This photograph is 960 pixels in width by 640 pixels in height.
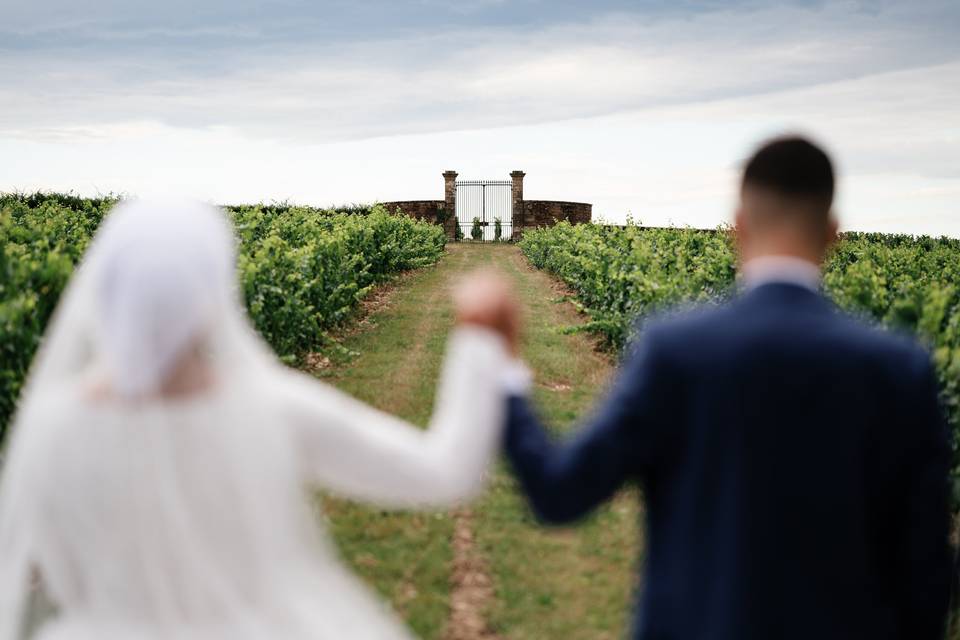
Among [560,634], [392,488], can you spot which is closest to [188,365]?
[392,488]

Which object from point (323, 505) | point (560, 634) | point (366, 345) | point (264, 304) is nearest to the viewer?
point (560, 634)

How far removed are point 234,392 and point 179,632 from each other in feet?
1.91

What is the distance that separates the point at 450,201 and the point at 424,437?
1876 inches

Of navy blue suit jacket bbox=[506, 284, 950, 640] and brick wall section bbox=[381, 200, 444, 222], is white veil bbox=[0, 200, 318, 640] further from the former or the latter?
brick wall section bbox=[381, 200, 444, 222]

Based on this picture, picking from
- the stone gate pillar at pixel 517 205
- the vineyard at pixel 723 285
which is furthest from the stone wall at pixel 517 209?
the vineyard at pixel 723 285

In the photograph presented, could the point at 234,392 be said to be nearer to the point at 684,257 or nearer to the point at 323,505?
the point at 323,505

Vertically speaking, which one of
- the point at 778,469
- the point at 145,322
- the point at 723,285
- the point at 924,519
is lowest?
the point at 924,519

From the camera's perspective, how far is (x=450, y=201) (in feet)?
162

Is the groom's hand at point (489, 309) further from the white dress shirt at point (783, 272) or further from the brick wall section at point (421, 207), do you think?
the brick wall section at point (421, 207)

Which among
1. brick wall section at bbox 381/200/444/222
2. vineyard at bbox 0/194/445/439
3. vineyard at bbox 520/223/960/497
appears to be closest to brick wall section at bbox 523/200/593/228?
brick wall section at bbox 381/200/444/222

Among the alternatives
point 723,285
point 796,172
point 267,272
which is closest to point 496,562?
point 796,172

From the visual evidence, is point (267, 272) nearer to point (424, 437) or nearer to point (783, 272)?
point (424, 437)

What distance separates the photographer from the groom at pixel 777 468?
6.55ft

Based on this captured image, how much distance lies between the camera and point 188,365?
6.90 ft
